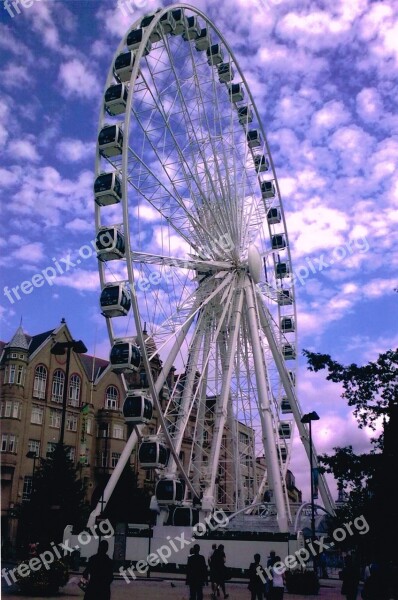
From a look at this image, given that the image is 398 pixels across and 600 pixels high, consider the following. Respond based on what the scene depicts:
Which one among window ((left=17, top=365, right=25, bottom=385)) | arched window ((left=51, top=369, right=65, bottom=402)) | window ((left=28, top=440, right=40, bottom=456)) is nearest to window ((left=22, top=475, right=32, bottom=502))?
window ((left=28, top=440, right=40, bottom=456))

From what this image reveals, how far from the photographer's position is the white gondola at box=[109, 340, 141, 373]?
3100cm

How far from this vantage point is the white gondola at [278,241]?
168 feet

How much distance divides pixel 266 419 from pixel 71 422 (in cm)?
3450

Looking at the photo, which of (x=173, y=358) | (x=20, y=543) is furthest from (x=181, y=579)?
(x=20, y=543)

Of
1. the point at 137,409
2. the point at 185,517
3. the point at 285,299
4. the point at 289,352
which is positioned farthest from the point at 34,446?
the point at 137,409

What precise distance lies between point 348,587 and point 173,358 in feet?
68.5

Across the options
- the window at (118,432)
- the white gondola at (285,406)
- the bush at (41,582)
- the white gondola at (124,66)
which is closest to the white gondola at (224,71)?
the white gondola at (124,66)

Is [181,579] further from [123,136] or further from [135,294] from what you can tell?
[123,136]

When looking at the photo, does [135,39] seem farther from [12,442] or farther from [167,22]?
[12,442]

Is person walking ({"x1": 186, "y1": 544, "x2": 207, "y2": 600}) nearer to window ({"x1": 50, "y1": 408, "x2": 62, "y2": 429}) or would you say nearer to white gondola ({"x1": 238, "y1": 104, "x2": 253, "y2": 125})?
white gondola ({"x1": 238, "y1": 104, "x2": 253, "y2": 125})

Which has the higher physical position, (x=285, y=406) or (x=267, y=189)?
(x=267, y=189)

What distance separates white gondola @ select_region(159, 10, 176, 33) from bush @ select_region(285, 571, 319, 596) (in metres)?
29.0

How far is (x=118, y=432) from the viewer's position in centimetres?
7044

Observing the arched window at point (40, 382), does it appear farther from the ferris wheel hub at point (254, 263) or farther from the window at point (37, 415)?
the ferris wheel hub at point (254, 263)
